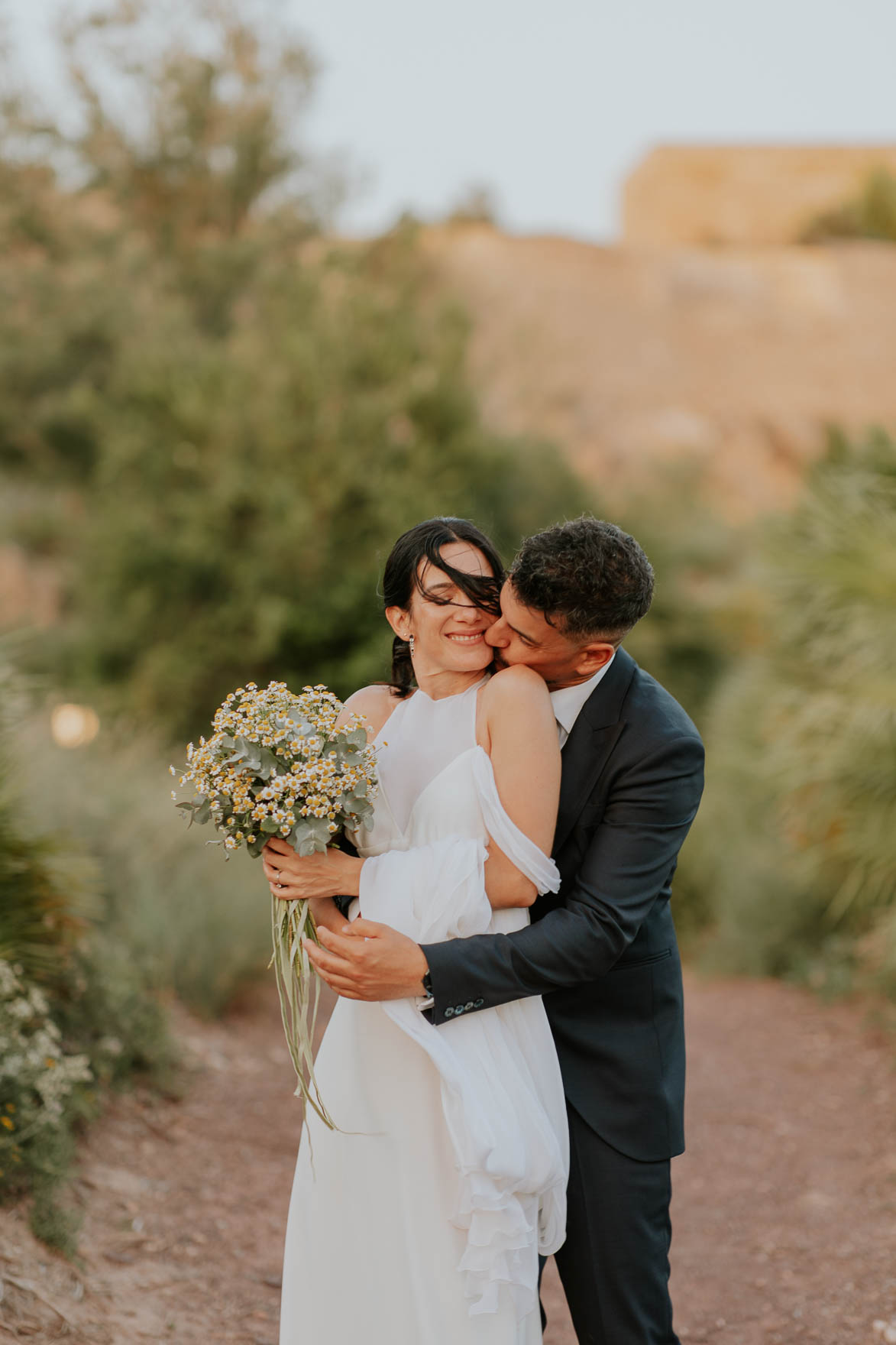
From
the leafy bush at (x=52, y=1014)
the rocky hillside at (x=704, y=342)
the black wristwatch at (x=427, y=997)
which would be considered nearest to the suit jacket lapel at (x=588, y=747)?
the black wristwatch at (x=427, y=997)

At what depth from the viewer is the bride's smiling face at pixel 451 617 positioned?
241 cm

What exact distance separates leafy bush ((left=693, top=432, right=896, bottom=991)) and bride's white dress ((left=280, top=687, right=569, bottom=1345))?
431 cm

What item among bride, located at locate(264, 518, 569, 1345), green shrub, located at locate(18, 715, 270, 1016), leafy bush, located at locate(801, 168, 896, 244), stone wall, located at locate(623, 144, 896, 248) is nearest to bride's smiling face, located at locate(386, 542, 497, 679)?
bride, located at locate(264, 518, 569, 1345)

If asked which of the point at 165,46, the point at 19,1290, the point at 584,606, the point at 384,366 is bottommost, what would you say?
the point at 19,1290

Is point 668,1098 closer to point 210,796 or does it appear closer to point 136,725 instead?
point 210,796

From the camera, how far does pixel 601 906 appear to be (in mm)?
2250

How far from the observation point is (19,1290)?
120 inches

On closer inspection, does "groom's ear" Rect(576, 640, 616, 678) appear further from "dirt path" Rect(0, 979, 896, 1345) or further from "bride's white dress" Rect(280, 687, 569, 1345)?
"dirt path" Rect(0, 979, 896, 1345)

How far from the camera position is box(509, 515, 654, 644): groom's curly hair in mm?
2166

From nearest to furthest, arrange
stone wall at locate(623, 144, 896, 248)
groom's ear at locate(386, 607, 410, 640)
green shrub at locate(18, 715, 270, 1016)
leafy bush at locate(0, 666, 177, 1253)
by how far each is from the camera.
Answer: groom's ear at locate(386, 607, 410, 640), leafy bush at locate(0, 666, 177, 1253), green shrub at locate(18, 715, 270, 1016), stone wall at locate(623, 144, 896, 248)

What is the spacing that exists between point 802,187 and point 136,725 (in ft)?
126

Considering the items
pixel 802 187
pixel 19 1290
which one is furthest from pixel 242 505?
pixel 802 187

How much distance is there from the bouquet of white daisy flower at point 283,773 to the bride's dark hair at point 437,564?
35 centimetres

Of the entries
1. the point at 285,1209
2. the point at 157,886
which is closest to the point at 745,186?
the point at 157,886
